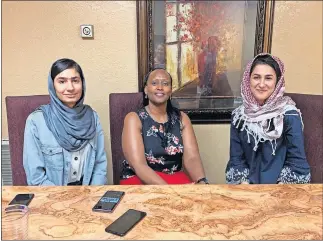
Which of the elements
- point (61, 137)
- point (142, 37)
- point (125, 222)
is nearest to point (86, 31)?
point (142, 37)

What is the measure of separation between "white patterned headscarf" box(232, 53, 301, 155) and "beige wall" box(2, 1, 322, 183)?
595mm

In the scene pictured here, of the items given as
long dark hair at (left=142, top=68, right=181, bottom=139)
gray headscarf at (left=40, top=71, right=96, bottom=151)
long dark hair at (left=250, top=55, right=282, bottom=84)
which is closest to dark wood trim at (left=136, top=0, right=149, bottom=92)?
long dark hair at (left=142, top=68, right=181, bottom=139)

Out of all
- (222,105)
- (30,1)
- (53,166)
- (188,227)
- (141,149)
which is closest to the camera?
(188,227)

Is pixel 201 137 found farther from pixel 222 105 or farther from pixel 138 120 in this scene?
pixel 138 120

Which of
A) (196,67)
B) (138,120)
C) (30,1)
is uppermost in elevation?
(30,1)

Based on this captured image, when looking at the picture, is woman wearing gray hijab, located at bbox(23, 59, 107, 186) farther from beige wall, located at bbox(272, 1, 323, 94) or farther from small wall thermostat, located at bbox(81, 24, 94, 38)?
beige wall, located at bbox(272, 1, 323, 94)

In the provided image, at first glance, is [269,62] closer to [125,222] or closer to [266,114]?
[266,114]

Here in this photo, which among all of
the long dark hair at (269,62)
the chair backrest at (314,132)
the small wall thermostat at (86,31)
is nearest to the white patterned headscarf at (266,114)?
the long dark hair at (269,62)

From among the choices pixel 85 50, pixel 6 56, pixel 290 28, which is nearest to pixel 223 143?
pixel 290 28

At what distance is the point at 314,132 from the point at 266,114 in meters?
0.35

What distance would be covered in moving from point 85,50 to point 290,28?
138cm

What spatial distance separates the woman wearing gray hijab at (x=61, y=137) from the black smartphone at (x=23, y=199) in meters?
0.38

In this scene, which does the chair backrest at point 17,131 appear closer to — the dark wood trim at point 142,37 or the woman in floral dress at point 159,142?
the woman in floral dress at point 159,142

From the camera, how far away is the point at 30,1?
2111 mm
